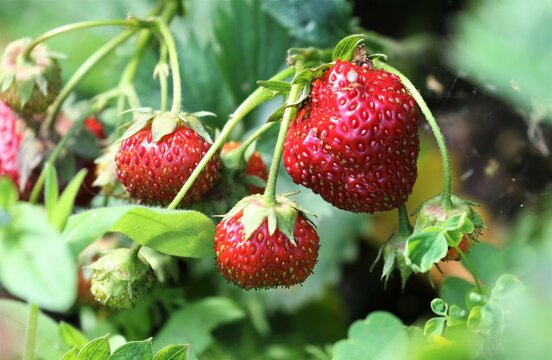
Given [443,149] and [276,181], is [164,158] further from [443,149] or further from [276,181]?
[443,149]

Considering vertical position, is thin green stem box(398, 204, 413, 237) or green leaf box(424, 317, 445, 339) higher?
thin green stem box(398, 204, 413, 237)

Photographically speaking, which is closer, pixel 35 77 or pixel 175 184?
pixel 175 184

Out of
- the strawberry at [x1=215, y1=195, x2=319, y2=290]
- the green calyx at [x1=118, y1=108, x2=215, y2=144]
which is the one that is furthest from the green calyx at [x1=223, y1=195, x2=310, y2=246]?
the green calyx at [x1=118, y1=108, x2=215, y2=144]

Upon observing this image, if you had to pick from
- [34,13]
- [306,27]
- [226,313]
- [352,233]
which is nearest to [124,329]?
[226,313]

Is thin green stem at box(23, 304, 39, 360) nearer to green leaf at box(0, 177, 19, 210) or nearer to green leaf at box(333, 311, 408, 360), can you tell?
green leaf at box(0, 177, 19, 210)

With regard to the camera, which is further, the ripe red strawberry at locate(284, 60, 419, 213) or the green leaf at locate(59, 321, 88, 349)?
the green leaf at locate(59, 321, 88, 349)

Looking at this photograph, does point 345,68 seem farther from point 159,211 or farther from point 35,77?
point 35,77

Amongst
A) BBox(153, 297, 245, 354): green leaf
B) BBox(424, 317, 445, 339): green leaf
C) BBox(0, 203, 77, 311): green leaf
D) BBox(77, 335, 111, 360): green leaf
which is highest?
BBox(0, 203, 77, 311): green leaf

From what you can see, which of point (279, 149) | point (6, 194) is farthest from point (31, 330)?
point (279, 149)

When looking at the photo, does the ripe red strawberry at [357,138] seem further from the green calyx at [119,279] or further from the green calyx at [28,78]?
the green calyx at [28,78]
